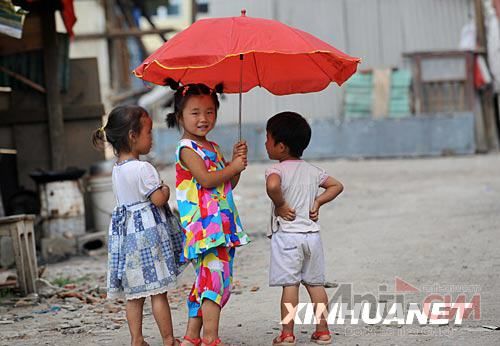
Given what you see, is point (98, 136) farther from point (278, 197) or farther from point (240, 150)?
point (278, 197)

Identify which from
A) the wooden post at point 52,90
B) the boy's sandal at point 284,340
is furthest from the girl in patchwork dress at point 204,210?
the wooden post at point 52,90

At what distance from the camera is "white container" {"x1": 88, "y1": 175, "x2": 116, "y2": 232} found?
30.8 feet

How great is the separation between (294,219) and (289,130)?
505mm

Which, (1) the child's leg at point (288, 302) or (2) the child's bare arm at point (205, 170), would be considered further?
(1) the child's leg at point (288, 302)

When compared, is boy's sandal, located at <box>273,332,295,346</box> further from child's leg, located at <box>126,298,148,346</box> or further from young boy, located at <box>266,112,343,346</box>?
child's leg, located at <box>126,298,148,346</box>

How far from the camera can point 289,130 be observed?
4.70 m

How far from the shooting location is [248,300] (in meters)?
6.16

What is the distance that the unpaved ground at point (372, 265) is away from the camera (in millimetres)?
5055

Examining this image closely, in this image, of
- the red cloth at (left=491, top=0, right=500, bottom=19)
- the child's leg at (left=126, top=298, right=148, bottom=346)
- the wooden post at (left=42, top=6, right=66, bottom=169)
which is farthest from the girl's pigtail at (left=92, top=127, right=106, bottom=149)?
the red cloth at (left=491, top=0, right=500, bottom=19)

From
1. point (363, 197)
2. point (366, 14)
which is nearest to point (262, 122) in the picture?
point (366, 14)

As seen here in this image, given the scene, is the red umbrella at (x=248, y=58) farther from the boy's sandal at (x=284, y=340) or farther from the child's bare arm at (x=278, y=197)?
the boy's sandal at (x=284, y=340)

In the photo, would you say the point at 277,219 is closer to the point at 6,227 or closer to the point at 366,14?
the point at 6,227

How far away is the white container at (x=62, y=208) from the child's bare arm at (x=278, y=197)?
15.0ft

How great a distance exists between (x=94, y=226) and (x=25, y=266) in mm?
2921
